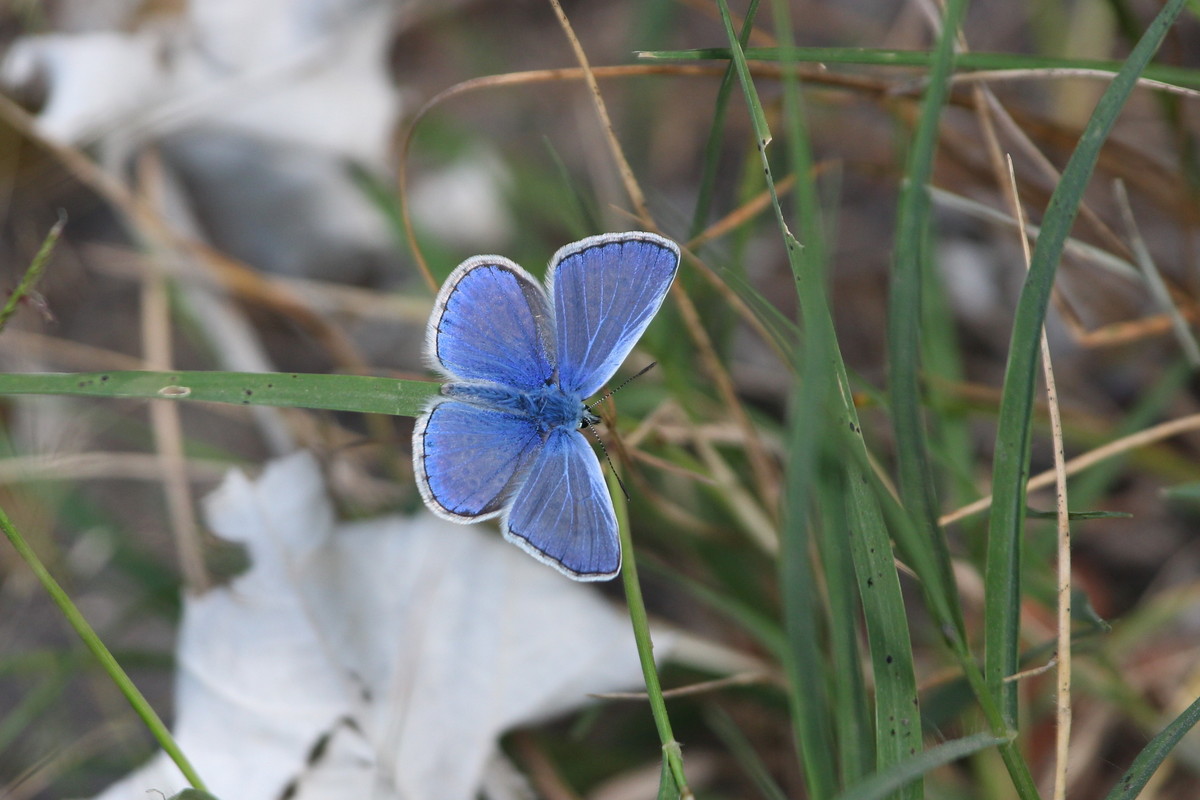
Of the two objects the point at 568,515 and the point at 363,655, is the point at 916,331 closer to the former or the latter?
the point at 568,515

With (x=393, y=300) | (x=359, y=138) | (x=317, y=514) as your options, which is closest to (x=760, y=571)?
(x=317, y=514)

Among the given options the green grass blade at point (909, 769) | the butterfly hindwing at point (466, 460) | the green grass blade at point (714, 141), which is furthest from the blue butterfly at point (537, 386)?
the green grass blade at point (909, 769)

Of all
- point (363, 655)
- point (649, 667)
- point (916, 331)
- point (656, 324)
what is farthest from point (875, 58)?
point (363, 655)

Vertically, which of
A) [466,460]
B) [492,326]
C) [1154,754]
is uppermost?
[492,326]

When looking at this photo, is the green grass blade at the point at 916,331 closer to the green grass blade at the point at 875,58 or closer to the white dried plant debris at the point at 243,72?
the green grass blade at the point at 875,58

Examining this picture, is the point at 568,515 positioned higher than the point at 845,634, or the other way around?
the point at 568,515

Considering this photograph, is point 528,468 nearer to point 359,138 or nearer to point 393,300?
point 393,300
